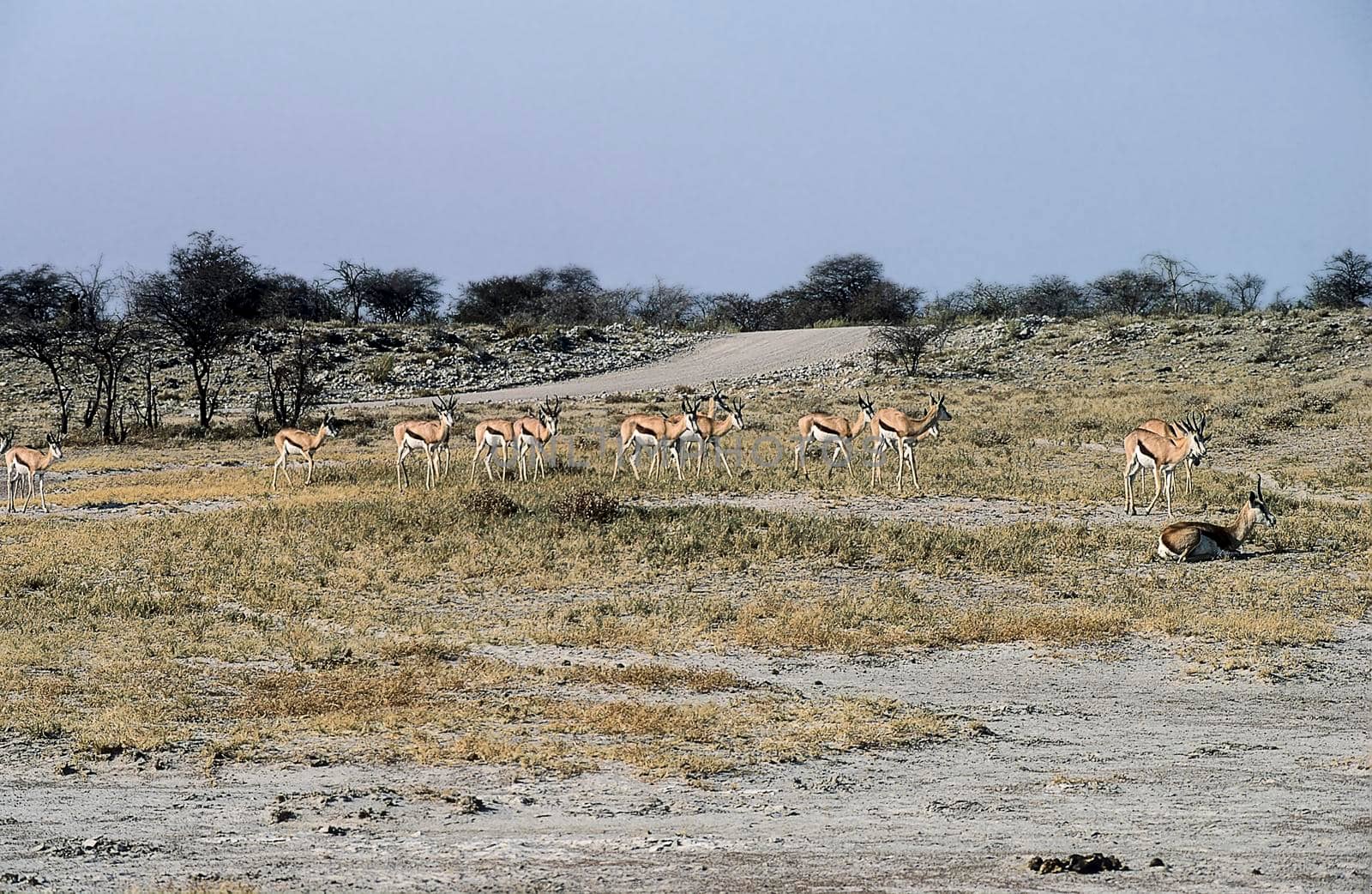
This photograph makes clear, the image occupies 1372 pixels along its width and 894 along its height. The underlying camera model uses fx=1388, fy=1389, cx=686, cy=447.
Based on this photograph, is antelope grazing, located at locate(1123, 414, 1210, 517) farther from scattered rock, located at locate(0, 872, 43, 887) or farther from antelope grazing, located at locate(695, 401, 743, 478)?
scattered rock, located at locate(0, 872, 43, 887)

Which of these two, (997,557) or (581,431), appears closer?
(997,557)

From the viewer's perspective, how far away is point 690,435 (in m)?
25.5

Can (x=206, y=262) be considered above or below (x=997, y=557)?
above

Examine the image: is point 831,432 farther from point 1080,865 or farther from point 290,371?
point 290,371

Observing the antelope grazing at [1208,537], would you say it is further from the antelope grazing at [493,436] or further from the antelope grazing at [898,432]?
the antelope grazing at [493,436]

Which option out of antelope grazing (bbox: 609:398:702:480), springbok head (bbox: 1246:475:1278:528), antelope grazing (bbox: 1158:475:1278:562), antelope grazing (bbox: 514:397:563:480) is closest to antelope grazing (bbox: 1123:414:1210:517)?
springbok head (bbox: 1246:475:1278:528)

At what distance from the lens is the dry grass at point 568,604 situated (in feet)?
32.1

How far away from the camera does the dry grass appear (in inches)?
385

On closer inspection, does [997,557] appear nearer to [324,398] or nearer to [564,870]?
[564,870]

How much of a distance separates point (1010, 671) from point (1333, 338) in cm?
3784

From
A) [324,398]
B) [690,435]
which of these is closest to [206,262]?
[324,398]

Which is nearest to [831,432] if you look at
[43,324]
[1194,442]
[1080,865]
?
[1194,442]

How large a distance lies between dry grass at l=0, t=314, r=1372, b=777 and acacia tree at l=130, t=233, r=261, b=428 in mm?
15459

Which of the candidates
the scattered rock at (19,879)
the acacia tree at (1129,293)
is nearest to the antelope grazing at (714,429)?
the scattered rock at (19,879)
